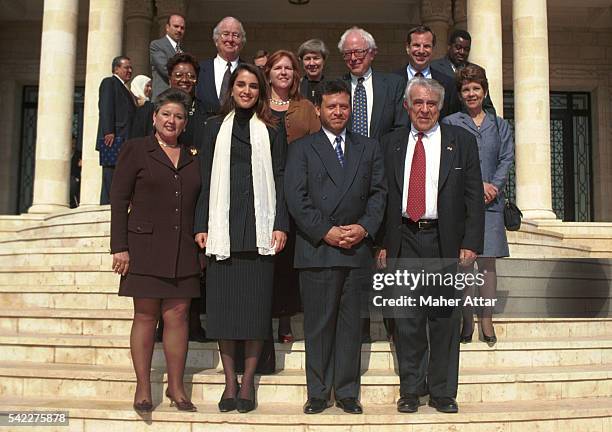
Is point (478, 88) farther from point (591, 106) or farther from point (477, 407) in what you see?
point (591, 106)

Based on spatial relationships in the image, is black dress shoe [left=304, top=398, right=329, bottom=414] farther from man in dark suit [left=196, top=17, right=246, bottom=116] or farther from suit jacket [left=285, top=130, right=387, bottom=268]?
man in dark suit [left=196, top=17, right=246, bottom=116]

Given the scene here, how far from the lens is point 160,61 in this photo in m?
7.10

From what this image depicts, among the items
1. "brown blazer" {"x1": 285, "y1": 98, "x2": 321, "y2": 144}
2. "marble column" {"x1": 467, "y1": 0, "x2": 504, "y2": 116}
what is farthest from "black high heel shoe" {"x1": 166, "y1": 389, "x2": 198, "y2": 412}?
"marble column" {"x1": 467, "y1": 0, "x2": 504, "y2": 116}

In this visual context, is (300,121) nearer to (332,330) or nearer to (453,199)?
Answer: (453,199)

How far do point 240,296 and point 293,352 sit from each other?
1000 mm

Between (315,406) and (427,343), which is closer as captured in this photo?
(315,406)

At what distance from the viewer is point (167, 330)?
4465 millimetres

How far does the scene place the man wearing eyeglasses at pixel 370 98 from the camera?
539 centimetres

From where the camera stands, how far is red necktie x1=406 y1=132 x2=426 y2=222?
4504 mm

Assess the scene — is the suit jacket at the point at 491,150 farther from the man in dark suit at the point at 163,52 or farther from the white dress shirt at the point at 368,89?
the man in dark suit at the point at 163,52

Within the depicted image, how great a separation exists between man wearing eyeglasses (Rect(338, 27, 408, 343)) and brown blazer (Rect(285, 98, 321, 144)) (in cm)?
39

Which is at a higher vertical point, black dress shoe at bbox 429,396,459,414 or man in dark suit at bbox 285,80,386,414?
man in dark suit at bbox 285,80,386,414

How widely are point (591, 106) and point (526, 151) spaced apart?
8517 mm

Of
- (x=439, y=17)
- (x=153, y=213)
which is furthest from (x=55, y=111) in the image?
(x=439, y=17)
